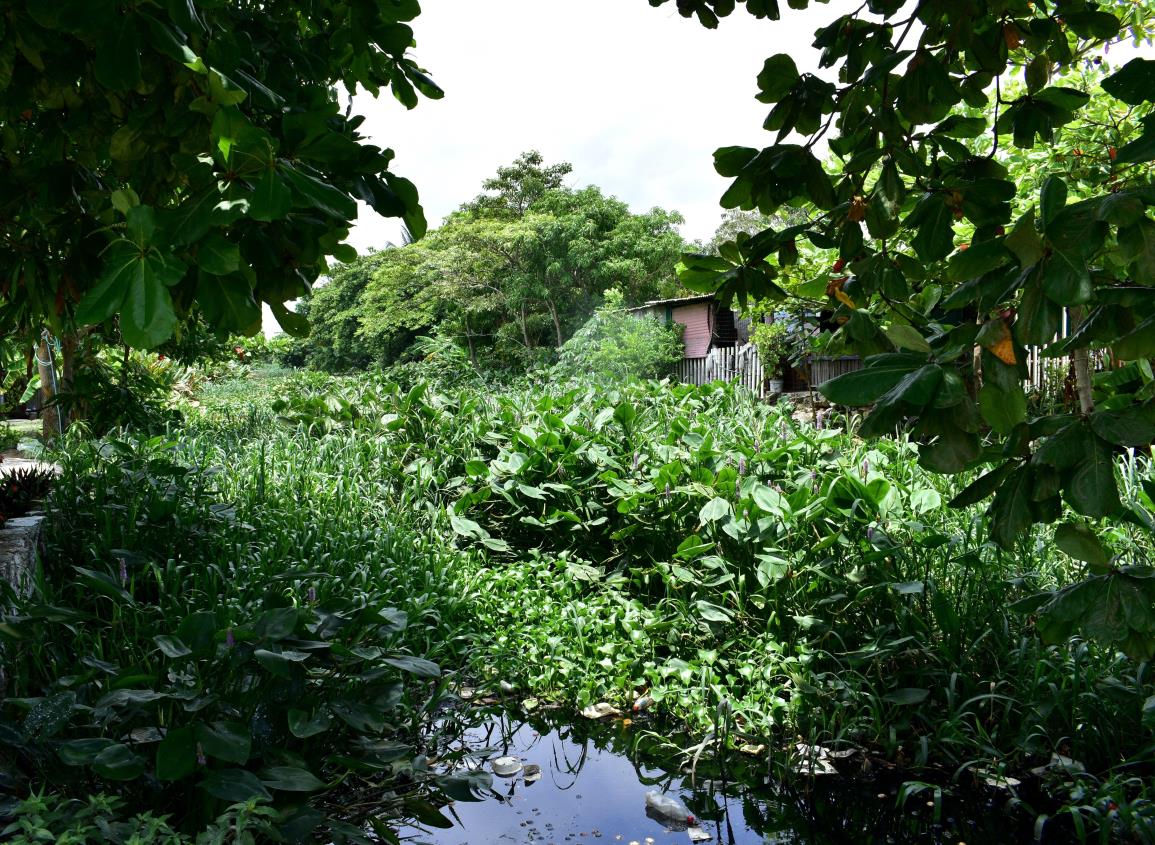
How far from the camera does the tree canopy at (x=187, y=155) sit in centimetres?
108

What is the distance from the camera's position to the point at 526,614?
3.54 metres

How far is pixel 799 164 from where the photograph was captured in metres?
1.71

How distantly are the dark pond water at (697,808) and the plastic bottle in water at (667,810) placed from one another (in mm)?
23

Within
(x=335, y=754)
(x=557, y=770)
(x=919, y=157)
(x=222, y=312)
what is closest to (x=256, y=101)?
(x=222, y=312)

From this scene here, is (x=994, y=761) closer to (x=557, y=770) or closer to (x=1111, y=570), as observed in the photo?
(x=557, y=770)

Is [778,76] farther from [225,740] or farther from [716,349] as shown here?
[716,349]

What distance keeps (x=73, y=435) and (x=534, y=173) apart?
20.2m

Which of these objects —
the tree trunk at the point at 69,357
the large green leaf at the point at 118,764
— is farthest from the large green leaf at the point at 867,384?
the tree trunk at the point at 69,357

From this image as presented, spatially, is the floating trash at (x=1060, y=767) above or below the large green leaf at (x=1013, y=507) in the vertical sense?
below

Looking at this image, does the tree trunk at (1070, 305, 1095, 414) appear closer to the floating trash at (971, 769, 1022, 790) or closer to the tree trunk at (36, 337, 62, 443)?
the floating trash at (971, 769, 1022, 790)

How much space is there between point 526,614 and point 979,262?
2758 mm

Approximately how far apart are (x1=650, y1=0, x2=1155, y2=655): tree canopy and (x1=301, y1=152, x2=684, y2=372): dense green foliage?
1814 centimetres

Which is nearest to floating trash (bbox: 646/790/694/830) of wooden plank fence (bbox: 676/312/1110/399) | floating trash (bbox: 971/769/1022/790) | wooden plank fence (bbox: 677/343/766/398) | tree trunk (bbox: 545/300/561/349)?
floating trash (bbox: 971/769/1022/790)

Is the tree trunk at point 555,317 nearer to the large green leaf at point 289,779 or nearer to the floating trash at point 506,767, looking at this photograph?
the floating trash at point 506,767
